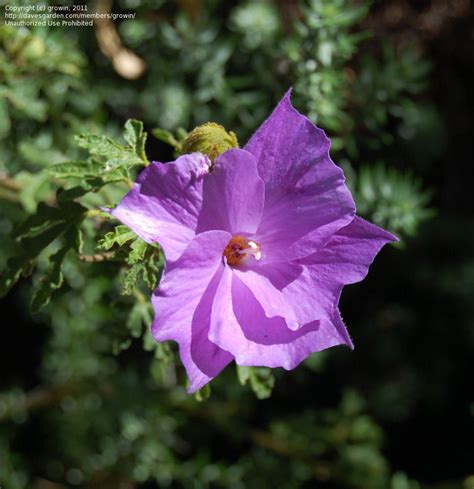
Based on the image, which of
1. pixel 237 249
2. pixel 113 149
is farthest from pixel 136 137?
pixel 237 249

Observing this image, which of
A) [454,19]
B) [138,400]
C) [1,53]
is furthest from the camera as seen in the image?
[454,19]

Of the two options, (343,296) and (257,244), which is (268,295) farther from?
(343,296)

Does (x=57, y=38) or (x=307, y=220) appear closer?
(x=307, y=220)

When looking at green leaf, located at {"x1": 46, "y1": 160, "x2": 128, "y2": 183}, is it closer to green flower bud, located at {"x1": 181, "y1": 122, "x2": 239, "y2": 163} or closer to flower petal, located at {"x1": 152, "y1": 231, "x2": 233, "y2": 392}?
green flower bud, located at {"x1": 181, "y1": 122, "x2": 239, "y2": 163}

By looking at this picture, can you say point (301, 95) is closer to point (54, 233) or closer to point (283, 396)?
point (54, 233)

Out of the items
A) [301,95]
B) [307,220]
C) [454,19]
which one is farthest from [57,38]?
[454,19]

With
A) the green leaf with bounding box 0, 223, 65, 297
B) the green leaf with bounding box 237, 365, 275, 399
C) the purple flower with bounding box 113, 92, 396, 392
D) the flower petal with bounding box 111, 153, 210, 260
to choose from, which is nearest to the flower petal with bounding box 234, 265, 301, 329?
the purple flower with bounding box 113, 92, 396, 392
